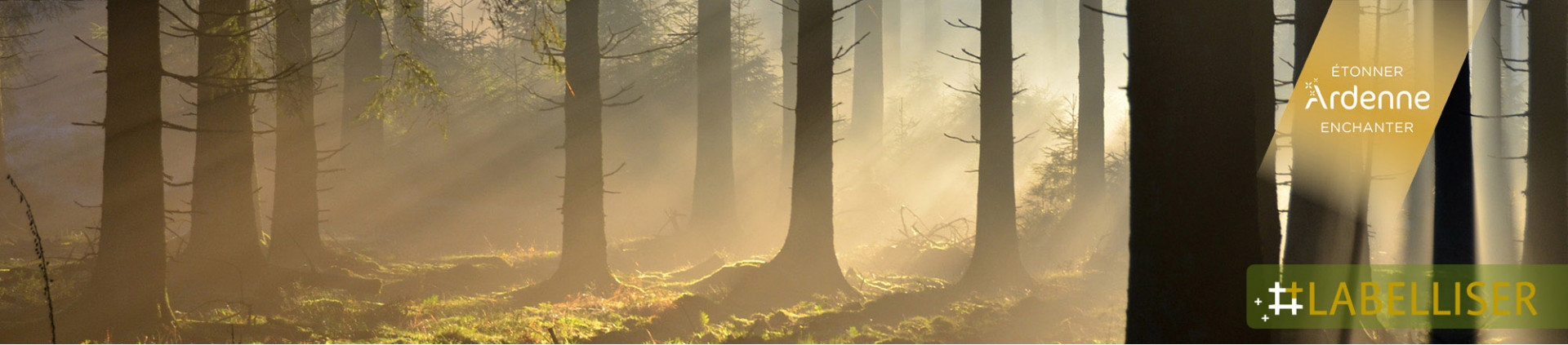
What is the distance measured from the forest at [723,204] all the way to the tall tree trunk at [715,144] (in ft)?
0.26

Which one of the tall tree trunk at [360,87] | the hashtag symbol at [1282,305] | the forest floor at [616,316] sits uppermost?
the tall tree trunk at [360,87]

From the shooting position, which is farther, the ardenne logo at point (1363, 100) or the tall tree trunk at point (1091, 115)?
the tall tree trunk at point (1091, 115)

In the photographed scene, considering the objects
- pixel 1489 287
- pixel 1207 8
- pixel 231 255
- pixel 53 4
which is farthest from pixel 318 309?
pixel 53 4

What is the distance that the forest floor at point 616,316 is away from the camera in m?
8.55

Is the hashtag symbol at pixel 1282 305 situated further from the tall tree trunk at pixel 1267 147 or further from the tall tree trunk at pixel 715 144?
the tall tree trunk at pixel 715 144

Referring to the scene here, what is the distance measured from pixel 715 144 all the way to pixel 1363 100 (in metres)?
14.4

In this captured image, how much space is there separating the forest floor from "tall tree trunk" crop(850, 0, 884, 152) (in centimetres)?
2147

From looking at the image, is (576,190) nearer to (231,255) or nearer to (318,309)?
(318,309)

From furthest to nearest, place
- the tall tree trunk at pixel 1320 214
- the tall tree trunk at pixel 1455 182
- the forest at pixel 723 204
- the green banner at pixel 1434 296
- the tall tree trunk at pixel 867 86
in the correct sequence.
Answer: the tall tree trunk at pixel 867 86 < the tall tree trunk at pixel 1320 214 < the tall tree trunk at pixel 1455 182 < the green banner at pixel 1434 296 < the forest at pixel 723 204

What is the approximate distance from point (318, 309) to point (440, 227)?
1824 cm

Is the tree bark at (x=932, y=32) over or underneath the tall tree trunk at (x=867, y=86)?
over

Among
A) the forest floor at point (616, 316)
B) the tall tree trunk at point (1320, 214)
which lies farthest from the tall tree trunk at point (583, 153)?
the tall tree trunk at point (1320, 214)

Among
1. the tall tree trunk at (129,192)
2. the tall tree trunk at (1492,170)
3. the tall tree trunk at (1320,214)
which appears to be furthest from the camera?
the tall tree trunk at (1492,170)

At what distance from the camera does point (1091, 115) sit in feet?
61.9
